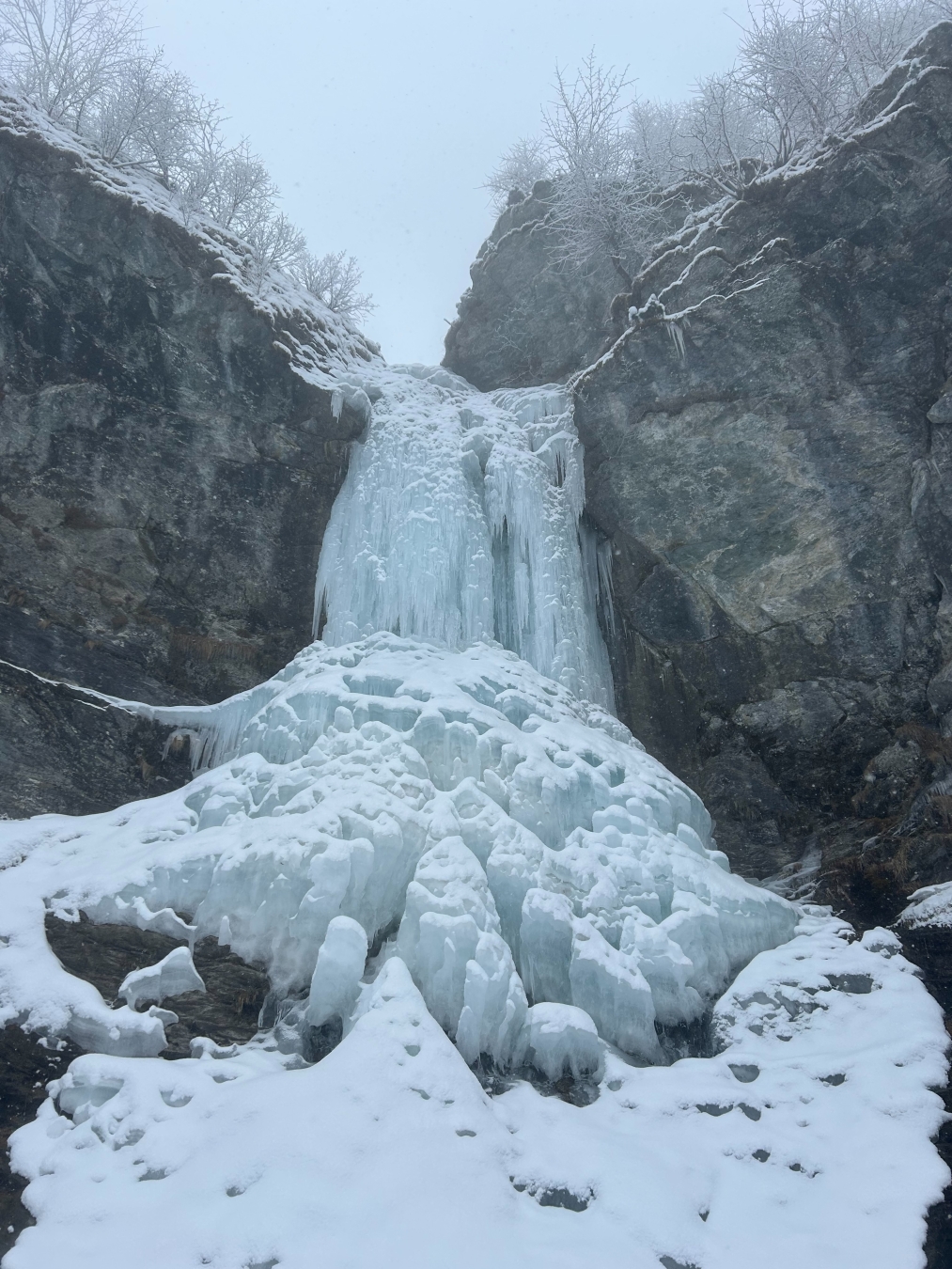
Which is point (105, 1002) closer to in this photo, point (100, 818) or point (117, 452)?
point (100, 818)

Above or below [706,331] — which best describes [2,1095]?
below

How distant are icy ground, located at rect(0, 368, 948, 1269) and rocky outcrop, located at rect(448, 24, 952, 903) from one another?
1728 millimetres

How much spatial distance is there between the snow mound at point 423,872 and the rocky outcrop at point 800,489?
2259 millimetres

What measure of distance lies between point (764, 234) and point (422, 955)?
31.2 ft

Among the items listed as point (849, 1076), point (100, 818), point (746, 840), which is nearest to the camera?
point (849, 1076)

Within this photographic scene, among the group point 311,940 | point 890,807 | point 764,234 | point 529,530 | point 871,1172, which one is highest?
point 764,234

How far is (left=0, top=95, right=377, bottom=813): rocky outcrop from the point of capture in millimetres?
8969

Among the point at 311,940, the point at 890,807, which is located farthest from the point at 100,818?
the point at 890,807

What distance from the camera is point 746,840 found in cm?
980

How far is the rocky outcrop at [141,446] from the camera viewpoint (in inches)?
353

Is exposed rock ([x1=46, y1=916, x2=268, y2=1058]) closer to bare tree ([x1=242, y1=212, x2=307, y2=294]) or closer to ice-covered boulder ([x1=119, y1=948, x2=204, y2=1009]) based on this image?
ice-covered boulder ([x1=119, y1=948, x2=204, y2=1009])

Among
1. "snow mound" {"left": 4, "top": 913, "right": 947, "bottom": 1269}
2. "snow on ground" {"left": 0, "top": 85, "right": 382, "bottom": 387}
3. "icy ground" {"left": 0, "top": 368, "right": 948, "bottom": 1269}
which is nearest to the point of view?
"snow mound" {"left": 4, "top": 913, "right": 947, "bottom": 1269}

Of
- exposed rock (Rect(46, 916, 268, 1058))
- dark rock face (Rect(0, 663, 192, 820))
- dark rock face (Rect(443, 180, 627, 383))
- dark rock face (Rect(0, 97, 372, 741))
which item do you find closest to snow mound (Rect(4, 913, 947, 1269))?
exposed rock (Rect(46, 916, 268, 1058))

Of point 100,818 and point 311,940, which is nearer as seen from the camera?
point 311,940
